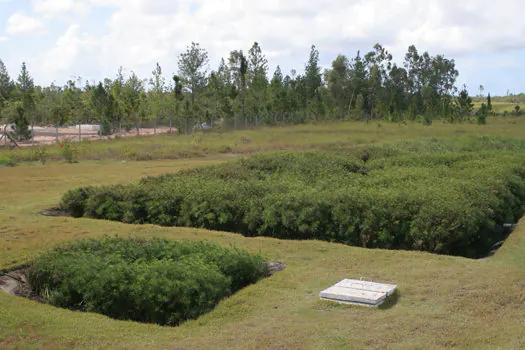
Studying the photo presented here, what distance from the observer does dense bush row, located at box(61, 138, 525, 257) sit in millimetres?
9266

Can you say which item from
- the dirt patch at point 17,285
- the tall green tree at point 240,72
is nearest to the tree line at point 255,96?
the tall green tree at point 240,72

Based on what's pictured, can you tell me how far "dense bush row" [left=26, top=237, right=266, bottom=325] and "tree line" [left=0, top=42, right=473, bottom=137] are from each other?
3793 centimetres

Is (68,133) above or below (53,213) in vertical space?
above

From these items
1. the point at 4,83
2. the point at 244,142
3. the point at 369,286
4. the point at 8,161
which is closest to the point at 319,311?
the point at 369,286

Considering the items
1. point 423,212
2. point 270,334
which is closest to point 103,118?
point 423,212

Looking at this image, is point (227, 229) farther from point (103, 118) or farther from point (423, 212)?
point (103, 118)

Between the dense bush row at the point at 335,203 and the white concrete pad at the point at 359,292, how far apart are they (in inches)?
105

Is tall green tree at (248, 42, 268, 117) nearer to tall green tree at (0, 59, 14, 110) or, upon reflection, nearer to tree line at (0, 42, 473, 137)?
tree line at (0, 42, 473, 137)

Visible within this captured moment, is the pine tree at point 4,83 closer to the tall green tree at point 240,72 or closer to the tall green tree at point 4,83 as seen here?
the tall green tree at point 4,83

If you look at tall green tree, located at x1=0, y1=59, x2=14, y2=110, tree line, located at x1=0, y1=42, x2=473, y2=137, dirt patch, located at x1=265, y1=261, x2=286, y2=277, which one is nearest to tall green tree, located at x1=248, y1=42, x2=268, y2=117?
tree line, located at x1=0, y1=42, x2=473, y2=137

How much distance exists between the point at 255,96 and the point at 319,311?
151 feet

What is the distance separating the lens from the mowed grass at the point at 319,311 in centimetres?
529

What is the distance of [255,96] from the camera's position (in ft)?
169

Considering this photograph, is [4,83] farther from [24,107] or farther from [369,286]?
[369,286]
